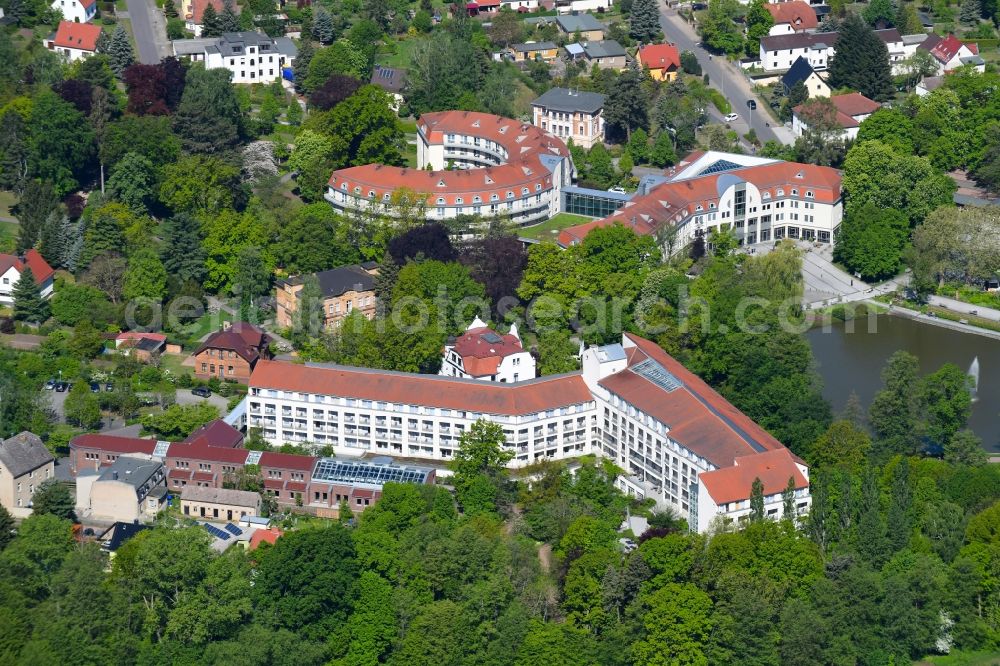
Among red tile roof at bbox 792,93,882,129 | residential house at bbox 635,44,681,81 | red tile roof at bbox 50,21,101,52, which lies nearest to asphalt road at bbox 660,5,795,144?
red tile roof at bbox 792,93,882,129

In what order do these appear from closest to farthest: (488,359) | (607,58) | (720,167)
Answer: (488,359) < (720,167) < (607,58)

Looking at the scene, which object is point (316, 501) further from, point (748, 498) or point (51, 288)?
point (51, 288)

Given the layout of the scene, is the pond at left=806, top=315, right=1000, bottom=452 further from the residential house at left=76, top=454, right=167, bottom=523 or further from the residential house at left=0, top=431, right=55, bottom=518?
the residential house at left=0, top=431, right=55, bottom=518

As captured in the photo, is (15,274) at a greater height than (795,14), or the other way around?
(795,14)

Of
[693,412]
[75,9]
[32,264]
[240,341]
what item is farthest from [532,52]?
[693,412]

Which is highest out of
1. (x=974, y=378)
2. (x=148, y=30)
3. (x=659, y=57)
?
(x=148, y=30)

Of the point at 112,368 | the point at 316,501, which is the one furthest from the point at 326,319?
the point at 316,501

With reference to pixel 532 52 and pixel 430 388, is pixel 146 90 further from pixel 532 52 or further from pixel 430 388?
pixel 430 388
